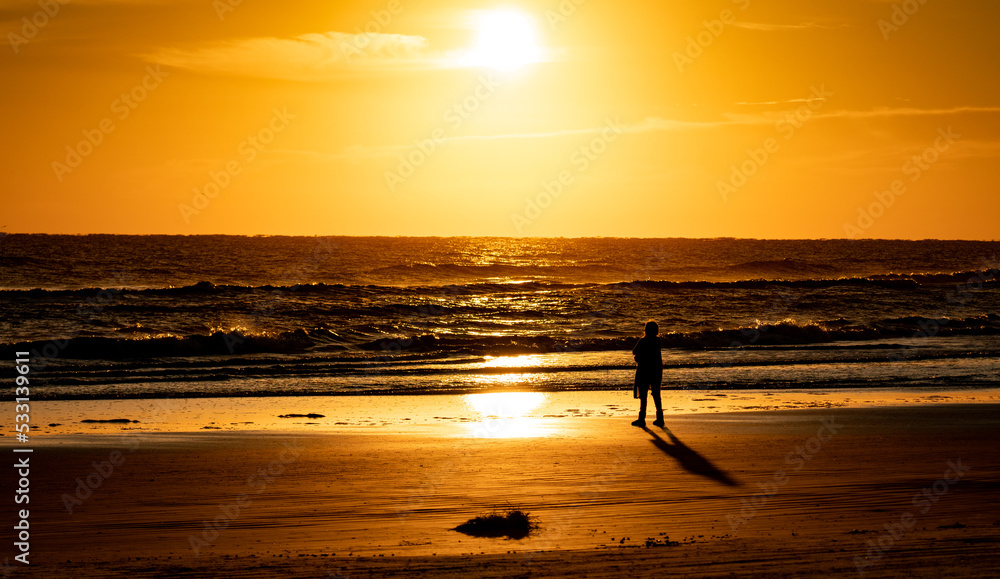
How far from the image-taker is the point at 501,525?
6891 mm

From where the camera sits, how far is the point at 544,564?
591 centimetres

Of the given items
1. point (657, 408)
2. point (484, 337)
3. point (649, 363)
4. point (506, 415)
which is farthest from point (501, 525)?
point (484, 337)

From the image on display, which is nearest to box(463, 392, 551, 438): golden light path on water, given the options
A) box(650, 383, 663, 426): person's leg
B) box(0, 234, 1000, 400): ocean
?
box(0, 234, 1000, 400): ocean

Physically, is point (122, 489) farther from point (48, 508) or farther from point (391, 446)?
point (391, 446)

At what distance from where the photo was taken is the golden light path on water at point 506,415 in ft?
37.8

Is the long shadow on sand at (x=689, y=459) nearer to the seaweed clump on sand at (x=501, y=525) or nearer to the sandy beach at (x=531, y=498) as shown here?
the sandy beach at (x=531, y=498)

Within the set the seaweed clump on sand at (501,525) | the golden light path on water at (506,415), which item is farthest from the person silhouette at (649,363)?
the seaweed clump on sand at (501,525)

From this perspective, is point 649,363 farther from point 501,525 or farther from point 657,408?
point 501,525

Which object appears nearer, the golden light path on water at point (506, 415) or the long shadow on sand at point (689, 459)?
the long shadow on sand at point (689, 459)

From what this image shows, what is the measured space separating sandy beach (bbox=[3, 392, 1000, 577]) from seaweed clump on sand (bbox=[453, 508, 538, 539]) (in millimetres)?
111

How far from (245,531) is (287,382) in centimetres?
1137

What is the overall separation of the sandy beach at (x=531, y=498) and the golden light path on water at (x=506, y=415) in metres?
0.12

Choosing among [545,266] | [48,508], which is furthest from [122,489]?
[545,266]

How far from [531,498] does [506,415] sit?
5391 millimetres
